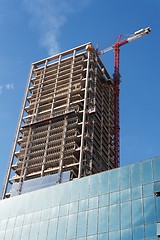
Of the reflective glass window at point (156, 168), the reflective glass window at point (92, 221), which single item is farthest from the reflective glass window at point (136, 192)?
the reflective glass window at point (92, 221)

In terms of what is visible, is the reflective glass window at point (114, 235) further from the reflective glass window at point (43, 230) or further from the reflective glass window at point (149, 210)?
the reflective glass window at point (43, 230)

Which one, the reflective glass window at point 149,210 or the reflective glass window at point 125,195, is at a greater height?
the reflective glass window at point 125,195

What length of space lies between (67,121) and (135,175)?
59.9 m

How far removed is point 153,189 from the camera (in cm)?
6625

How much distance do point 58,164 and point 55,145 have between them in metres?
7.41

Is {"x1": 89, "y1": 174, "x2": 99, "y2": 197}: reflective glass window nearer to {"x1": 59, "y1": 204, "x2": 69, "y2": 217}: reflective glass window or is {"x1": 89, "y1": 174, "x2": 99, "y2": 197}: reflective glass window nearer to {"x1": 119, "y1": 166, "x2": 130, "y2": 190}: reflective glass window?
{"x1": 119, "y1": 166, "x2": 130, "y2": 190}: reflective glass window

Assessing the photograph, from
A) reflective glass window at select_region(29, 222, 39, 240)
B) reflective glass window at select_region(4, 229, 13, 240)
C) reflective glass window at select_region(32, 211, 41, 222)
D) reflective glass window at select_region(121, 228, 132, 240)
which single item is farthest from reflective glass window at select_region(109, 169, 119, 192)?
reflective glass window at select_region(4, 229, 13, 240)

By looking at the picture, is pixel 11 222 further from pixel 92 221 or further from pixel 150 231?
pixel 150 231

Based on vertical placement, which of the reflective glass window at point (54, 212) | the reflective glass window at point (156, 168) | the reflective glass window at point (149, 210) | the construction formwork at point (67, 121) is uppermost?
the construction formwork at point (67, 121)

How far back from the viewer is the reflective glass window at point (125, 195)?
68356mm

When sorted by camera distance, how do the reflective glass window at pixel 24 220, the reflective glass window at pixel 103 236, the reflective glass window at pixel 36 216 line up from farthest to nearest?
the reflective glass window at pixel 24 220, the reflective glass window at pixel 36 216, the reflective glass window at pixel 103 236

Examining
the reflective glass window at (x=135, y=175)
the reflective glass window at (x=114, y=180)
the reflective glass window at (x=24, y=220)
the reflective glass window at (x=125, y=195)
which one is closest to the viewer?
the reflective glass window at (x=125, y=195)

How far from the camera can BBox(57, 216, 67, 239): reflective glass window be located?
72.3 meters

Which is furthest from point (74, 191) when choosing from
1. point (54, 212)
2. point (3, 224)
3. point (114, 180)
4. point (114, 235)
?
point (3, 224)
